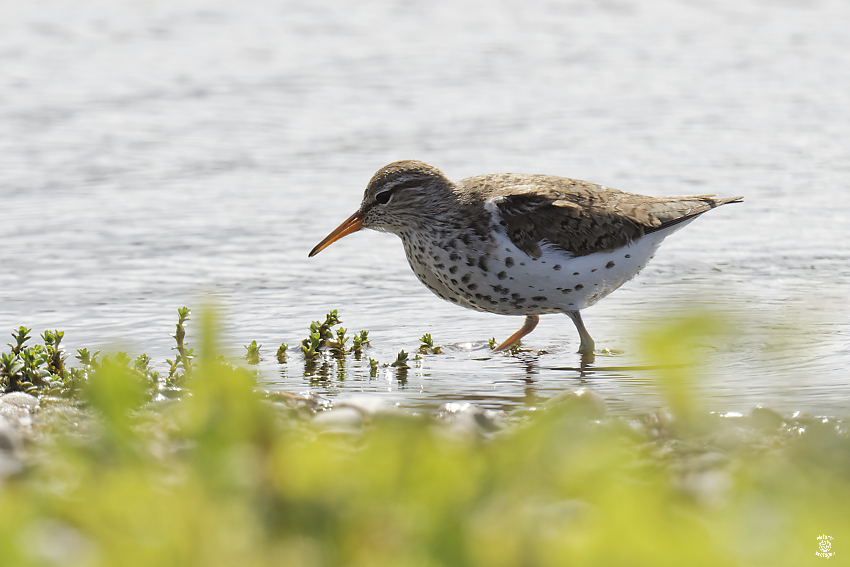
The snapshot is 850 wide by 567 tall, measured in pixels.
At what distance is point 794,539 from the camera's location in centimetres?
148

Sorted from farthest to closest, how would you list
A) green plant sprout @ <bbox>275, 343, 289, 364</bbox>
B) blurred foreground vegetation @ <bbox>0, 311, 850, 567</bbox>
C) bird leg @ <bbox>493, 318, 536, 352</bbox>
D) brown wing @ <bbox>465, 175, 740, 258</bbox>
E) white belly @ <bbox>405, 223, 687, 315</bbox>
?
1. bird leg @ <bbox>493, 318, 536, 352</bbox>
2. green plant sprout @ <bbox>275, 343, 289, 364</bbox>
3. brown wing @ <bbox>465, 175, 740, 258</bbox>
4. white belly @ <bbox>405, 223, 687, 315</bbox>
5. blurred foreground vegetation @ <bbox>0, 311, 850, 567</bbox>

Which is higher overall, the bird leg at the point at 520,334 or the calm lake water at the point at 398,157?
the calm lake water at the point at 398,157

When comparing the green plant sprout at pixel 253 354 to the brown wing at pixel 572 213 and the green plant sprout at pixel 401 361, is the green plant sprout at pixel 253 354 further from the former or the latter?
the brown wing at pixel 572 213

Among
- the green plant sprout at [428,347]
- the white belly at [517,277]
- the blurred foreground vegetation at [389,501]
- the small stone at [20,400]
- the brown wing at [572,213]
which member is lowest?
the small stone at [20,400]

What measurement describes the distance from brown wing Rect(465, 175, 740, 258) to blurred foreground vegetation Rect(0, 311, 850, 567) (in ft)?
17.1

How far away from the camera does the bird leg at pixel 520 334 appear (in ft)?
25.4

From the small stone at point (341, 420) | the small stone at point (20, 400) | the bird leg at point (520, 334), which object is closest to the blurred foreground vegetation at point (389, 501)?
the small stone at point (341, 420)

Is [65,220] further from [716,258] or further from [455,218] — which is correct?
[716,258]

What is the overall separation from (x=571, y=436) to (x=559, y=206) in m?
5.78

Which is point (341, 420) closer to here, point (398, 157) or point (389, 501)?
→ point (389, 501)

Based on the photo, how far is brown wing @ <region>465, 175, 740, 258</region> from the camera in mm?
7129

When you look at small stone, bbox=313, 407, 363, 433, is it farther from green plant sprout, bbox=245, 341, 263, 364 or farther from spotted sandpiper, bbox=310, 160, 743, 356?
spotted sandpiper, bbox=310, 160, 743, 356

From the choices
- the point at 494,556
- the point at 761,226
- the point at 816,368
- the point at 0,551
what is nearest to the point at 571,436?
the point at 494,556

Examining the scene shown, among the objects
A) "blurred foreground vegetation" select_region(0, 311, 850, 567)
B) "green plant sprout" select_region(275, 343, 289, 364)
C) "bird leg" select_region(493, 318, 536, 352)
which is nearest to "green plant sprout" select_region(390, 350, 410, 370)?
"green plant sprout" select_region(275, 343, 289, 364)
